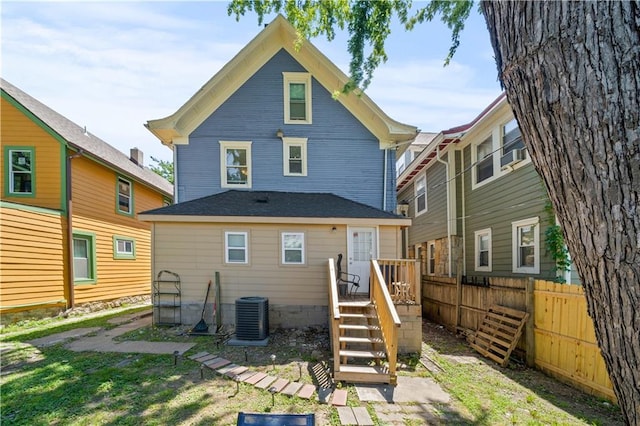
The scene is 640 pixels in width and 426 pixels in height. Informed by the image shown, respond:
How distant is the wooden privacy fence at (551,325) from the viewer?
15.3ft

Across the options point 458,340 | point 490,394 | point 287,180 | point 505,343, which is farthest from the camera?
point 287,180

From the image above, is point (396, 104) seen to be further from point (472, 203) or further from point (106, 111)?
point (106, 111)

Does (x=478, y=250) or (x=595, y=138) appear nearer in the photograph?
(x=595, y=138)

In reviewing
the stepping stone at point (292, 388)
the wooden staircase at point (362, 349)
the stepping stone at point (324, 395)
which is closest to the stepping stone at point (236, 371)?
the stepping stone at point (292, 388)

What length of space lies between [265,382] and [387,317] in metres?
2.21

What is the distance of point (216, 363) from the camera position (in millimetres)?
5023

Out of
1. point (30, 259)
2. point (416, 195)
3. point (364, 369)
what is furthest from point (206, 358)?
point (416, 195)

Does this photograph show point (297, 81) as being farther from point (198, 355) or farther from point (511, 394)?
point (511, 394)

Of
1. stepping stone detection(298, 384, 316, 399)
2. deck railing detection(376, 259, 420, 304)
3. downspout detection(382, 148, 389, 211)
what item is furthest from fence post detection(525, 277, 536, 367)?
stepping stone detection(298, 384, 316, 399)

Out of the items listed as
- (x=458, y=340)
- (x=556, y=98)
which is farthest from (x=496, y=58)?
(x=458, y=340)

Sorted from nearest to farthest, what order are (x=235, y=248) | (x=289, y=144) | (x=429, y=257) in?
(x=235, y=248)
(x=289, y=144)
(x=429, y=257)

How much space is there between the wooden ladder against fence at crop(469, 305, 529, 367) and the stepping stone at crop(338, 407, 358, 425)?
385cm

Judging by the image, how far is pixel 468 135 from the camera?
940 cm

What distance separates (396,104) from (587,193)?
30.9 feet
